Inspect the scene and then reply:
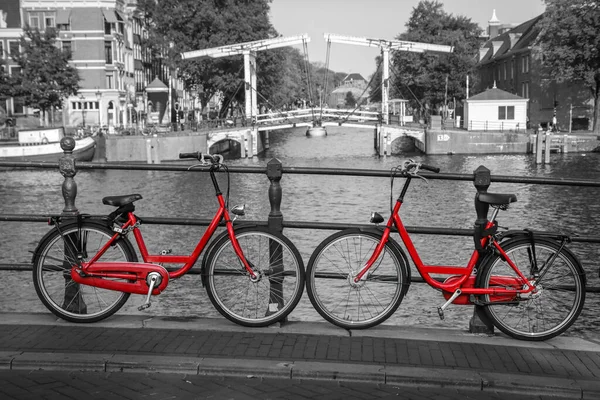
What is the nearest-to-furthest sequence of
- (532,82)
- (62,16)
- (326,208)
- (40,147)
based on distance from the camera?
(326,208) < (40,147) < (62,16) < (532,82)

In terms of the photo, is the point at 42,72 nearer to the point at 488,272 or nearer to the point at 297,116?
the point at 297,116

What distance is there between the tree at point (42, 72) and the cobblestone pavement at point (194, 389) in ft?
183

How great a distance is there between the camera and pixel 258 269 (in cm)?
581

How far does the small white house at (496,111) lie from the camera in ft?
194

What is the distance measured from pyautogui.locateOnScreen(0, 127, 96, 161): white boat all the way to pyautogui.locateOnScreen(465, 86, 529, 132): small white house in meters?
28.0

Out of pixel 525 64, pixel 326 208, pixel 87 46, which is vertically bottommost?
pixel 326 208

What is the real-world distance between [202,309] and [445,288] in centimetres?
764

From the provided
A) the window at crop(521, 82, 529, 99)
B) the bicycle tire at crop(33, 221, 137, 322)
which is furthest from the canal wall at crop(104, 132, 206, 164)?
the bicycle tire at crop(33, 221, 137, 322)

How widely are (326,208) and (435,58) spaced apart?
45.9m

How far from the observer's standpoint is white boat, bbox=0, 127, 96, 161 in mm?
44562

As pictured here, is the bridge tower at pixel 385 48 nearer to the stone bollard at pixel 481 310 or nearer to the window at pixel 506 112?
the window at pixel 506 112

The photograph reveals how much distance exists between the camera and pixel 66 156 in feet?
19.8

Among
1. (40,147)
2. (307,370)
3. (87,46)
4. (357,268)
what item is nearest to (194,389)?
(307,370)

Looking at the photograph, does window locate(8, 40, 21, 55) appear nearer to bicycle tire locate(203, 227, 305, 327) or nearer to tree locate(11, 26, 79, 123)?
tree locate(11, 26, 79, 123)
